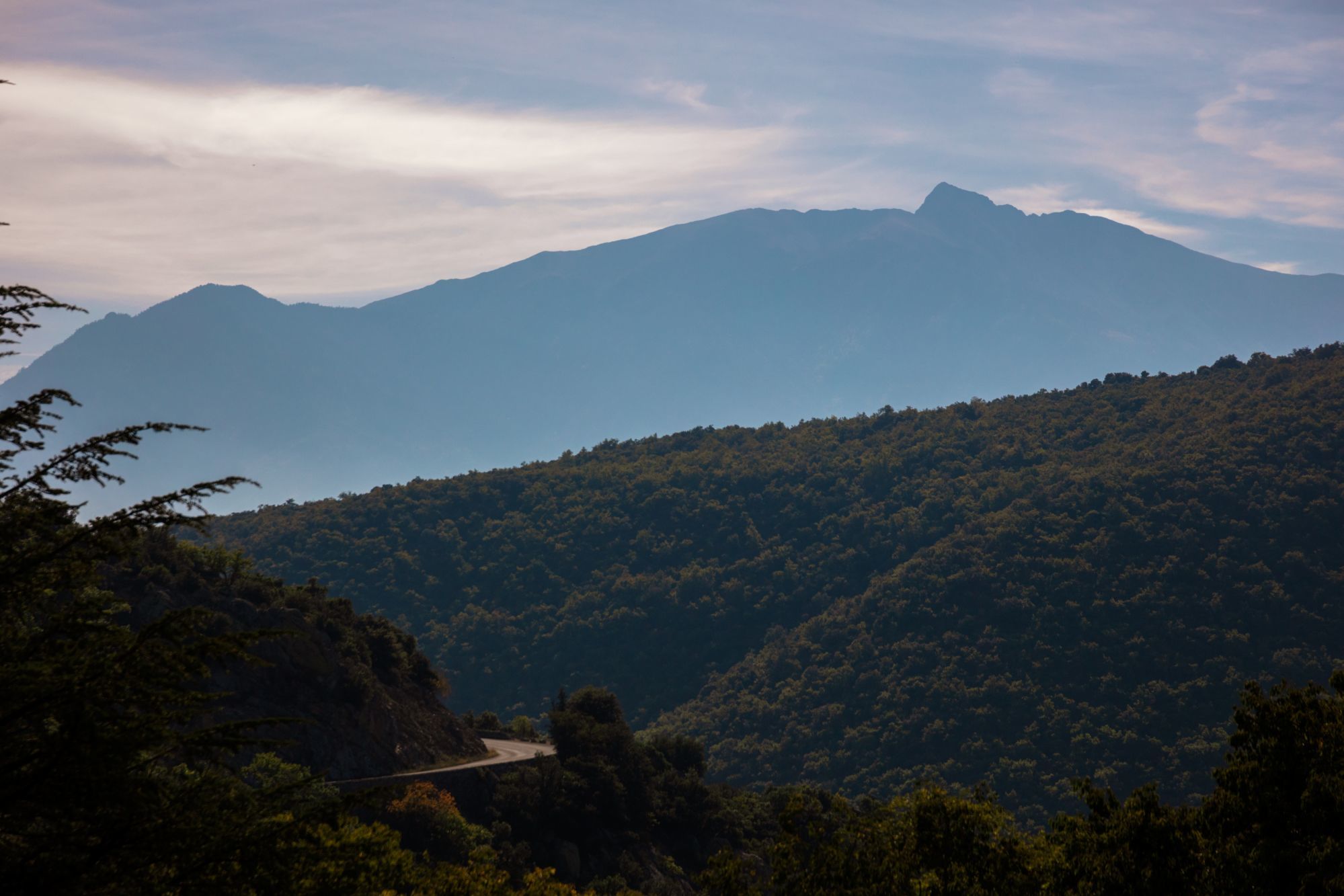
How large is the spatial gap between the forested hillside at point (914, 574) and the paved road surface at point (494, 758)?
1656 inches

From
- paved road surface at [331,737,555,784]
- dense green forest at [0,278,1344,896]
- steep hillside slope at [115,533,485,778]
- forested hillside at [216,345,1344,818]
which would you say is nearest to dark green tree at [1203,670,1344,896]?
dense green forest at [0,278,1344,896]

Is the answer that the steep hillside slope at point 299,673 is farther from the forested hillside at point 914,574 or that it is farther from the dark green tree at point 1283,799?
the forested hillside at point 914,574

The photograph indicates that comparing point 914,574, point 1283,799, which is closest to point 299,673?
point 1283,799

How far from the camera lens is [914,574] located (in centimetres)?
11625

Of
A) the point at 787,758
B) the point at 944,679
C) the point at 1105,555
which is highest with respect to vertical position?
the point at 1105,555

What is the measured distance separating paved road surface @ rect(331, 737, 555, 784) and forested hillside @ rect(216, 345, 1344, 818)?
138 ft

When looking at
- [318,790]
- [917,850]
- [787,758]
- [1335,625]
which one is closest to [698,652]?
[787,758]

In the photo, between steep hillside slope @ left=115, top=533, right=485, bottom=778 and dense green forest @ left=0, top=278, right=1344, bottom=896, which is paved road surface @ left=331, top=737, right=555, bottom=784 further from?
dense green forest @ left=0, top=278, right=1344, bottom=896

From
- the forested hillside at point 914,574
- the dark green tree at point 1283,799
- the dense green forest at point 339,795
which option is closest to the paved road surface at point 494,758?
the dense green forest at point 339,795

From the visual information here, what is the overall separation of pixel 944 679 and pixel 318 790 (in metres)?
77.0

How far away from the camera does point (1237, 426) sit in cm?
11725

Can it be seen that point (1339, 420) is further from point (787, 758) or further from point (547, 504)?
point (547, 504)

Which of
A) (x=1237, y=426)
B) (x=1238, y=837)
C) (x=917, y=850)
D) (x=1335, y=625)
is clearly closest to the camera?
(x=1238, y=837)

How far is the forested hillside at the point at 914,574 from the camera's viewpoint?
9375 cm
